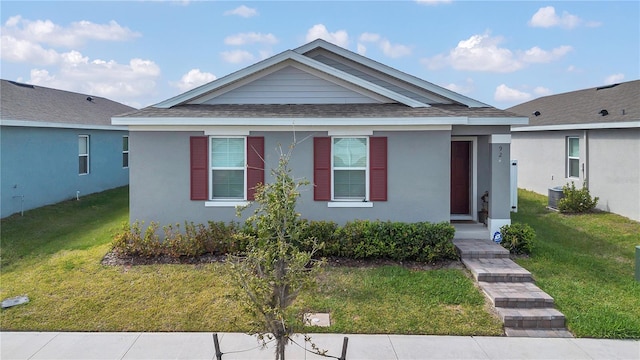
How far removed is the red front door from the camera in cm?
1177

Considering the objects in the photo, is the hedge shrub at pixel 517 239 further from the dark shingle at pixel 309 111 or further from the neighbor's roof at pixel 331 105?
the dark shingle at pixel 309 111

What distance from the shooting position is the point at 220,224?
9.45 metres

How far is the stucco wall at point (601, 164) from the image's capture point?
1325cm

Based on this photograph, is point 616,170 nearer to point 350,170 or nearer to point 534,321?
point 350,170

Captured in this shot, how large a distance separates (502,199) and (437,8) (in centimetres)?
596

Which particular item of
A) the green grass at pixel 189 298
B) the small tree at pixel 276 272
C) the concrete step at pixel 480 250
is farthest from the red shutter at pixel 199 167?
the concrete step at pixel 480 250

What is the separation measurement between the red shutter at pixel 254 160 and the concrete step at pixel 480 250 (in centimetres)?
464

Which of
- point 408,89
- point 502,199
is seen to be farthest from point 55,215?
point 502,199

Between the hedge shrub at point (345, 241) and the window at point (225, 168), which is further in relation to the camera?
the window at point (225, 168)

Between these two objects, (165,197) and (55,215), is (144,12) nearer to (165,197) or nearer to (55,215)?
(165,197)

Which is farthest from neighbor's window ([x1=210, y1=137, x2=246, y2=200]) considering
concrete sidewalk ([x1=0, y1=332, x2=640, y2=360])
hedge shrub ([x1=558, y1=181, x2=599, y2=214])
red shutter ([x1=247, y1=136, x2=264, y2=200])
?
hedge shrub ([x1=558, y1=181, x2=599, y2=214])

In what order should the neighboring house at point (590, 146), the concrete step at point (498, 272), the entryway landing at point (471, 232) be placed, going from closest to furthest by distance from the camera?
the concrete step at point (498, 272)
the entryway landing at point (471, 232)
the neighboring house at point (590, 146)

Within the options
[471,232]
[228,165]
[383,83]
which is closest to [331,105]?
[383,83]

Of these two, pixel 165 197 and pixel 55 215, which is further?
pixel 55 215
